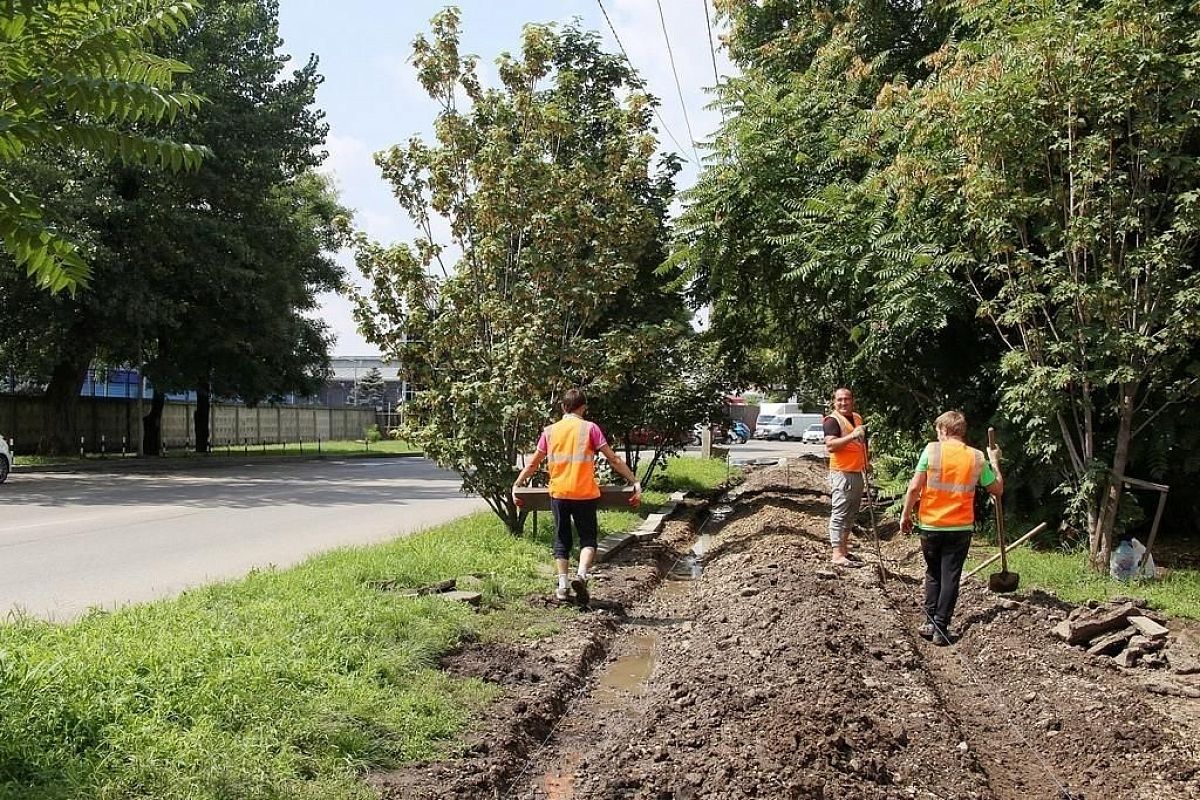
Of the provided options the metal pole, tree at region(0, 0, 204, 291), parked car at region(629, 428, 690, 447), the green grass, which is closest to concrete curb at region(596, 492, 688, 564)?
parked car at region(629, 428, 690, 447)

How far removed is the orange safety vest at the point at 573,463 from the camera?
29.1 ft

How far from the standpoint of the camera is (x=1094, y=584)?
10078 mm

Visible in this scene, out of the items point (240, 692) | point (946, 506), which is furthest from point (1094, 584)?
point (240, 692)

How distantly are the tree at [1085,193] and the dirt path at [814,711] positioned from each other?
8.63 ft

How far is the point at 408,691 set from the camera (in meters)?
5.80

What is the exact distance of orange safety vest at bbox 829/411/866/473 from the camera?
11102 mm

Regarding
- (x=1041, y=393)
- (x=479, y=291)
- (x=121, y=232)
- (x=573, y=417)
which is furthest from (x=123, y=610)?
(x=121, y=232)

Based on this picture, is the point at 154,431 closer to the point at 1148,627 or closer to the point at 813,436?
the point at 1148,627

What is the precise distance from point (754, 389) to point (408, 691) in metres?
17.6

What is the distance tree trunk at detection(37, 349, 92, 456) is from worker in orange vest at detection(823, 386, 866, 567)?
26.5 meters

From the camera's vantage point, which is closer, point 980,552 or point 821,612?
point 821,612

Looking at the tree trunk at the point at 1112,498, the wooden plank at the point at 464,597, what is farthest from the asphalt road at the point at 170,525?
the tree trunk at the point at 1112,498

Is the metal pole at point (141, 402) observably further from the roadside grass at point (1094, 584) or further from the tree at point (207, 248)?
the roadside grass at point (1094, 584)

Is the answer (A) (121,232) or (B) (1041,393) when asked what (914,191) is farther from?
(A) (121,232)
